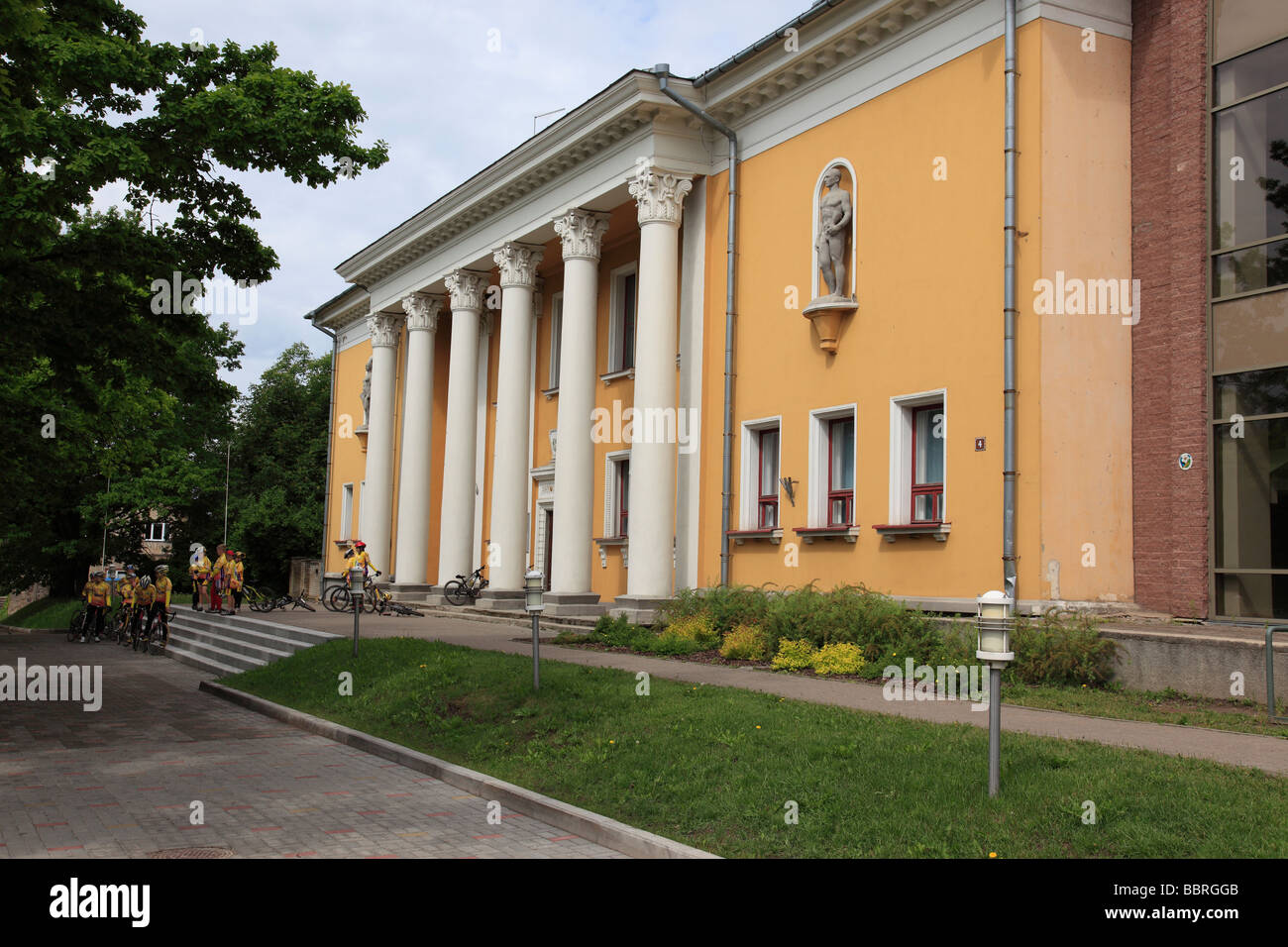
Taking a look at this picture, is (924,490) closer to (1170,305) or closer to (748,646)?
(748,646)

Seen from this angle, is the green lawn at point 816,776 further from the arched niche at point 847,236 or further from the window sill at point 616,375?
the window sill at point 616,375

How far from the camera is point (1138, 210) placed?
16344 mm

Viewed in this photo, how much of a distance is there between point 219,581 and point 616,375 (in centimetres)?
1236

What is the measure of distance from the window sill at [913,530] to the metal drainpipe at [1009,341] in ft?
3.73

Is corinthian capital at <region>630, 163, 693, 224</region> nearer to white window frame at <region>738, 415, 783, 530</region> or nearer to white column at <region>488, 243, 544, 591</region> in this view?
white window frame at <region>738, 415, 783, 530</region>

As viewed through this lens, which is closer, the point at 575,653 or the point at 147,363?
the point at 147,363

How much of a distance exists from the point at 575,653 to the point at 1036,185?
9.64m

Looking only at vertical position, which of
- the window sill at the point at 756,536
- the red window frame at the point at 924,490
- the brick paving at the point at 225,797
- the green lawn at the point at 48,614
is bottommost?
the green lawn at the point at 48,614

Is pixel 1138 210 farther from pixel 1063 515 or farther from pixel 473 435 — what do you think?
pixel 473 435

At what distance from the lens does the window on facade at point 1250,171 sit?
14.6 metres

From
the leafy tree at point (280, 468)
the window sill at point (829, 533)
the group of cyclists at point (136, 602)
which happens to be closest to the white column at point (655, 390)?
the window sill at point (829, 533)

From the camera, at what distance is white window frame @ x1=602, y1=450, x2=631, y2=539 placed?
26.8 m

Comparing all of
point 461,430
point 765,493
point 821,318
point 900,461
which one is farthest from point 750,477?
point 461,430

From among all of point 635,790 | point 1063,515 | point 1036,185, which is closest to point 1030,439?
point 1063,515
